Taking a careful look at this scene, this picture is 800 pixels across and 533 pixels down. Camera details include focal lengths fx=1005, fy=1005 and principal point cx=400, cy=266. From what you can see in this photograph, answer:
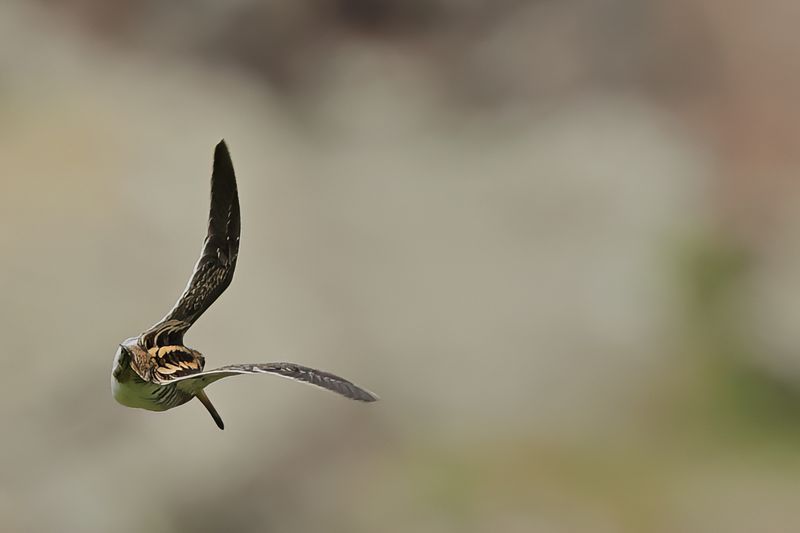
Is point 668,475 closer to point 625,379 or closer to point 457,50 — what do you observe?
point 625,379

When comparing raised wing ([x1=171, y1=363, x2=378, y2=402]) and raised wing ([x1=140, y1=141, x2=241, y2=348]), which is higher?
raised wing ([x1=140, y1=141, x2=241, y2=348])

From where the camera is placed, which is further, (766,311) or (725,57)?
(725,57)

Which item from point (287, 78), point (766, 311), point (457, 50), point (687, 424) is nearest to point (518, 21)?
point (457, 50)

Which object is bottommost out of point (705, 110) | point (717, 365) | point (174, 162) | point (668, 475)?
point (668, 475)

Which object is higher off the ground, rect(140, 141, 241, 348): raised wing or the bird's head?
rect(140, 141, 241, 348): raised wing

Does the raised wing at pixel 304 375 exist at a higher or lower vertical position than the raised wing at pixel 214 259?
lower

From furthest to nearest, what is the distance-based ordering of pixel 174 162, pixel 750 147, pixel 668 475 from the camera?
pixel 750 147 < pixel 174 162 < pixel 668 475
